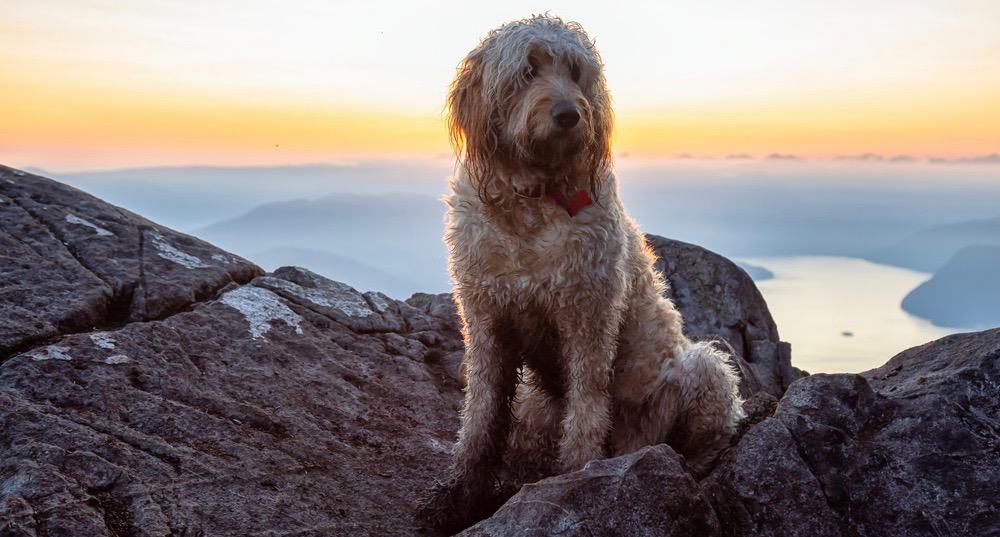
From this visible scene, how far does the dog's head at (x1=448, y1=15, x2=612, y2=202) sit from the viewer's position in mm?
5145

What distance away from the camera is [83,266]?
715 centimetres

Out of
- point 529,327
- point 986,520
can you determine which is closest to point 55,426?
point 529,327

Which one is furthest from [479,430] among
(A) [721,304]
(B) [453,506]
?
(A) [721,304]

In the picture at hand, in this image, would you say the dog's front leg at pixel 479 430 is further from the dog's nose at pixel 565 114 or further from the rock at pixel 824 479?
the dog's nose at pixel 565 114

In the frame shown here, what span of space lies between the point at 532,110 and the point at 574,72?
49 centimetres

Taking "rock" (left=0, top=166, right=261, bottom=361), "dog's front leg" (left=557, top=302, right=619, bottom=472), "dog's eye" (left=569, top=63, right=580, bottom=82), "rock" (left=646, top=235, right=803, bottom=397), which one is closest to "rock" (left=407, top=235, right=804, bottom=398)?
"rock" (left=646, top=235, right=803, bottom=397)

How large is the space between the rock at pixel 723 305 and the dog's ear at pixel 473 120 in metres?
5.00

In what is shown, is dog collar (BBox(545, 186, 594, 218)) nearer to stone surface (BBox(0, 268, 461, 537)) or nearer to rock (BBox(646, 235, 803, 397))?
stone surface (BBox(0, 268, 461, 537))

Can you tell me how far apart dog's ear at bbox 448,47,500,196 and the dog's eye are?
55 cm

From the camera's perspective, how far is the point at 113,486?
5.08 m

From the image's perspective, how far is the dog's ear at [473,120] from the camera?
5.38 metres

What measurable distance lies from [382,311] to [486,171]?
363cm

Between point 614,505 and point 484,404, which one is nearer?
point 614,505

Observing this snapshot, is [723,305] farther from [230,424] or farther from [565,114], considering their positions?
[230,424]
